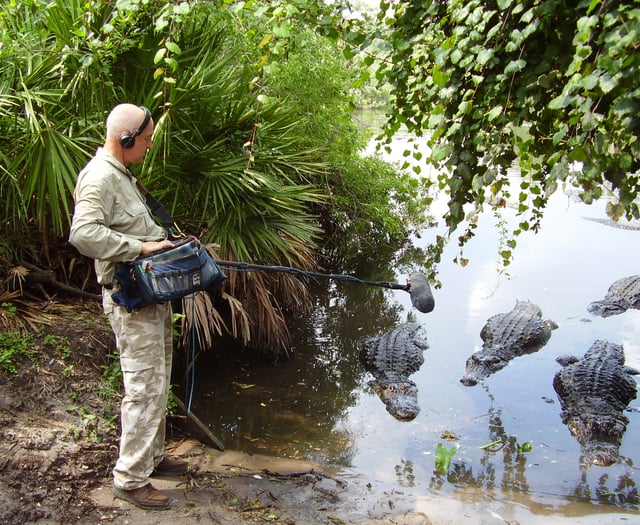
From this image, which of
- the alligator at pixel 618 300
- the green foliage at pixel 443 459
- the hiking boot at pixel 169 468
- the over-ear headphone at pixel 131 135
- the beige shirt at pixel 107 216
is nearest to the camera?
the beige shirt at pixel 107 216

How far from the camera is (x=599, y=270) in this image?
33.1 ft

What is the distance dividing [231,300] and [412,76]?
2951 mm

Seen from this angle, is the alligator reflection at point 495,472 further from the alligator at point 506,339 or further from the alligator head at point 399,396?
the alligator at point 506,339

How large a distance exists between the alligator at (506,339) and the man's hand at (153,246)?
396 centimetres

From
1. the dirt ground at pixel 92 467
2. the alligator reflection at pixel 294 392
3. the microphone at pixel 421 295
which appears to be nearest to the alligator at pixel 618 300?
the alligator reflection at pixel 294 392

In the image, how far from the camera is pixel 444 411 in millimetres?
5473

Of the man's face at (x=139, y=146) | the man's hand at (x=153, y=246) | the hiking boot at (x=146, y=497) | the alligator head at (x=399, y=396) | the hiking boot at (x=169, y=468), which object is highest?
the man's face at (x=139, y=146)

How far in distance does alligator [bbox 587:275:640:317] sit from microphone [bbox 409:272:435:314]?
19.1ft

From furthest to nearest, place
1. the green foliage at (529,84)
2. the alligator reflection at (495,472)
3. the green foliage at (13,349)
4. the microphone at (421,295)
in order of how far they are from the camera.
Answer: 1. the alligator reflection at (495,472)
2. the green foliage at (13,349)
3. the microphone at (421,295)
4. the green foliage at (529,84)

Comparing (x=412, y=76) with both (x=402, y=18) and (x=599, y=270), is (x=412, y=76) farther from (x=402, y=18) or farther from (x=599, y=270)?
(x=599, y=270)

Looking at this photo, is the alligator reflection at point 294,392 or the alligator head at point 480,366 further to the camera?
the alligator head at point 480,366

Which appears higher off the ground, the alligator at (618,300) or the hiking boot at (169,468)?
the alligator at (618,300)

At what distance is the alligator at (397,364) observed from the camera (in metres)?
5.47

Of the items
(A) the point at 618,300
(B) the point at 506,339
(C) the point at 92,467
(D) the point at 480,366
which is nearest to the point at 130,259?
(C) the point at 92,467
